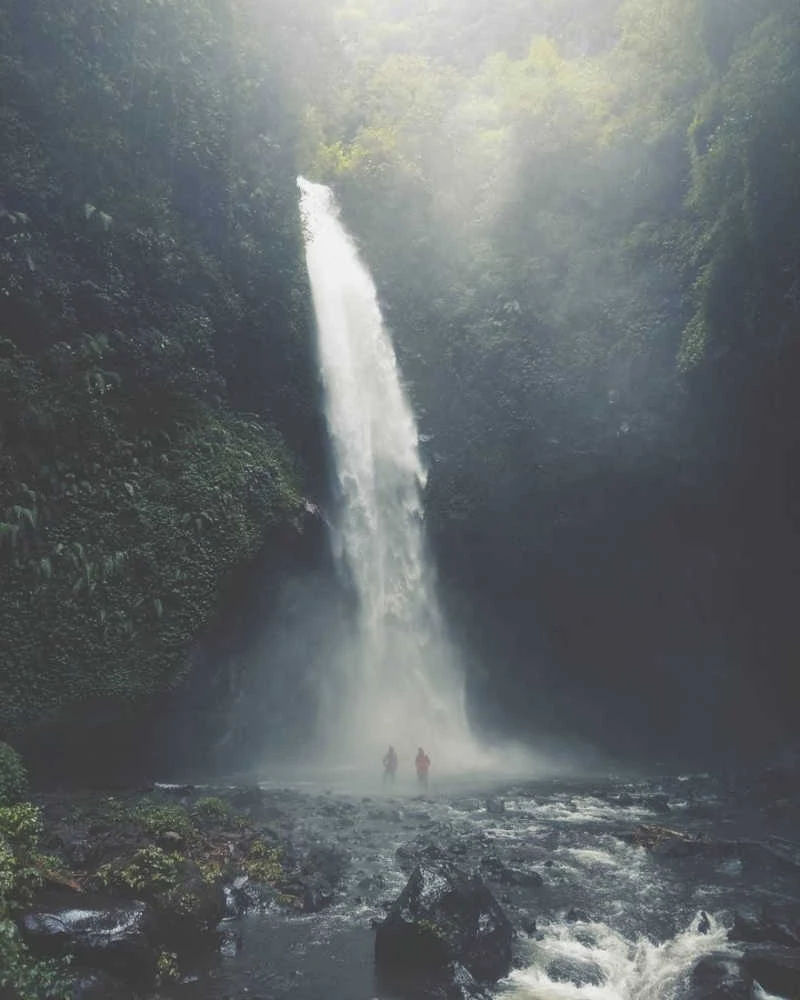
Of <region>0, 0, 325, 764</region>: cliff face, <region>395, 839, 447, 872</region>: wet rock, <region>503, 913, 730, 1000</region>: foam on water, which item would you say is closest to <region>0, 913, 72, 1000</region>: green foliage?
<region>503, 913, 730, 1000</region>: foam on water

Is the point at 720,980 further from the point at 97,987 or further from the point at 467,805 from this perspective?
the point at 467,805

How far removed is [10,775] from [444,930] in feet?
26.9

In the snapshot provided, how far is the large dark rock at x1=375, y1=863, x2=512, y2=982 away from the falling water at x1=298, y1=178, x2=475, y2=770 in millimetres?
12943

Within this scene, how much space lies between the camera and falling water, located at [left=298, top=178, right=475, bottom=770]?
25.0m

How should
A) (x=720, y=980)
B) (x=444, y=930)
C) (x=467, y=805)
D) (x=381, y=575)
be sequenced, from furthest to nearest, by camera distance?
(x=381, y=575), (x=467, y=805), (x=444, y=930), (x=720, y=980)

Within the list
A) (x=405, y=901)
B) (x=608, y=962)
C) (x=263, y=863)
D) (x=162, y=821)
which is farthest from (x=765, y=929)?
(x=162, y=821)

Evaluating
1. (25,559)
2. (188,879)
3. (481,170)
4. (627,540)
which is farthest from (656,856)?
(481,170)

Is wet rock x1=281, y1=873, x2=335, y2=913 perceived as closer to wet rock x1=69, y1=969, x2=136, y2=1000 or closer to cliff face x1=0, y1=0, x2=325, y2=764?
wet rock x1=69, y1=969, x2=136, y2=1000

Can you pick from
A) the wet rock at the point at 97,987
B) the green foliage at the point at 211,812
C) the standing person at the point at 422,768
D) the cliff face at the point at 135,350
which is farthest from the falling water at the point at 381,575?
the wet rock at the point at 97,987

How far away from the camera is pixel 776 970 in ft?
32.3

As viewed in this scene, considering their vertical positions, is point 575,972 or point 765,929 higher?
point 765,929

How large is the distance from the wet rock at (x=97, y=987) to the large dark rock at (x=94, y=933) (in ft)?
0.83

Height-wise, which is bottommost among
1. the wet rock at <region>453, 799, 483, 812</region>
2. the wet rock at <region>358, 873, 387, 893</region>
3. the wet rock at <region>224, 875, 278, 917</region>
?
the wet rock at <region>224, 875, 278, 917</region>

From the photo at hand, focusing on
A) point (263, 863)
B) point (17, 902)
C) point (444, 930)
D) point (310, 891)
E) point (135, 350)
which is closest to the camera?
point (17, 902)
